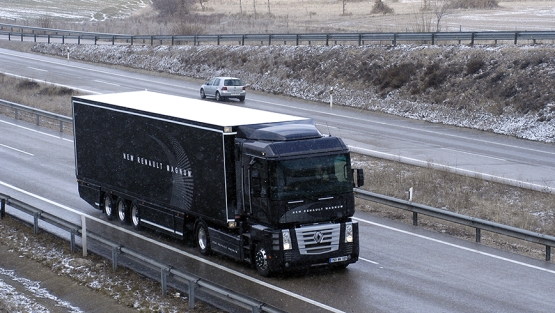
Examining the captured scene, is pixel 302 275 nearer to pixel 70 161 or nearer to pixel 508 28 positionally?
pixel 70 161

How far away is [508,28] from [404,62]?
58.8 ft

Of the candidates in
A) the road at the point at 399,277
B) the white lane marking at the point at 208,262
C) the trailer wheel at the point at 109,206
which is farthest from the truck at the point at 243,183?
the trailer wheel at the point at 109,206

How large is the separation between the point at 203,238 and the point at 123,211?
143 inches

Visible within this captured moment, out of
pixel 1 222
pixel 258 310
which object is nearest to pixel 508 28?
pixel 1 222

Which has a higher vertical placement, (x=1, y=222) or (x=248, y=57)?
(x=248, y=57)

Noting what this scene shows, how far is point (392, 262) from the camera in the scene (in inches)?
612

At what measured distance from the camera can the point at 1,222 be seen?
19.5m

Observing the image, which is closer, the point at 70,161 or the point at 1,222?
the point at 1,222

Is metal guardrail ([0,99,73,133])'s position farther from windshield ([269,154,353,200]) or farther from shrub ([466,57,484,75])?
windshield ([269,154,353,200])

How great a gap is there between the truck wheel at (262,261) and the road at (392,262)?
179 mm

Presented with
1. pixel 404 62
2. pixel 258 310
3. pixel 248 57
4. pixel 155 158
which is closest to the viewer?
pixel 258 310

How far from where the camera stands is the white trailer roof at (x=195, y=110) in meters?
15.5

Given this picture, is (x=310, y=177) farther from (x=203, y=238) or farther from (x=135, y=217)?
(x=135, y=217)

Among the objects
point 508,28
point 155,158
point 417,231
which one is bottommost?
point 417,231
